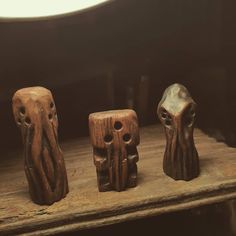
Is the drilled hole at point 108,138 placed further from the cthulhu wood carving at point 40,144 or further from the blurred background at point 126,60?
the blurred background at point 126,60

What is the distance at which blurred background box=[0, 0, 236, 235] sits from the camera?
152 centimetres

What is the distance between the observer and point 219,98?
1584 millimetres

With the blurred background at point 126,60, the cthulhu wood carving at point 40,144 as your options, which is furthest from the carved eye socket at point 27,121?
the blurred background at point 126,60

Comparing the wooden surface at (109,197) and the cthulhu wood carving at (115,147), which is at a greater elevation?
the cthulhu wood carving at (115,147)

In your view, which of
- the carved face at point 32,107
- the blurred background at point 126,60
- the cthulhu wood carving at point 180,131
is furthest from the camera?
the blurred background at point 126,60

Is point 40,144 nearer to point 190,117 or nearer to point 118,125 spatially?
point 118,125

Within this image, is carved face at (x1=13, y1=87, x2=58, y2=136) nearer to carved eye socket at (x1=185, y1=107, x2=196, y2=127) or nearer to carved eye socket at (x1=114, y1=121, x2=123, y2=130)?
carved eye socket at (x1=114, y1=121, x2=123, y2=130)

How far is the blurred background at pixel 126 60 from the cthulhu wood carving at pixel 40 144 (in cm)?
56

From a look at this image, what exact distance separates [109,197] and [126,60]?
71cm

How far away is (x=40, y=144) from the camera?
0.97 metres

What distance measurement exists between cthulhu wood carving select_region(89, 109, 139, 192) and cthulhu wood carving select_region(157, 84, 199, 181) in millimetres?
93

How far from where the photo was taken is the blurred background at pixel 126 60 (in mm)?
1516

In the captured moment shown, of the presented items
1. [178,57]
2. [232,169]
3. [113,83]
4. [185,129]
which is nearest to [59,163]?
[185,129]

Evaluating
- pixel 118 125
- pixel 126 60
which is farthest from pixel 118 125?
pixel 126 60
